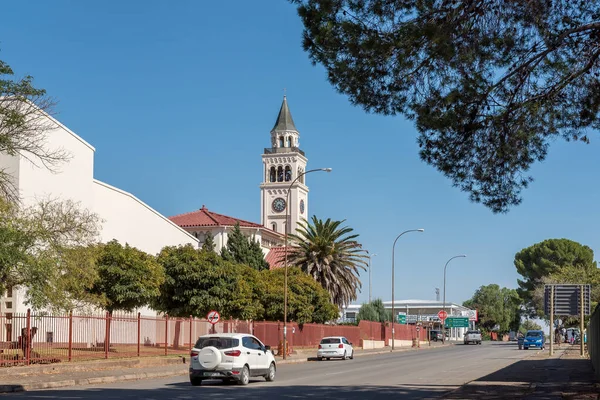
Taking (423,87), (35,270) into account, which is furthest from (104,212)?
(423,87)

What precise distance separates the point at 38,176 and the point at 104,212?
455 inches

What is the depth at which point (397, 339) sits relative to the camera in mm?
94938

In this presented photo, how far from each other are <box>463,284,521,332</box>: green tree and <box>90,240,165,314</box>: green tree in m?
122

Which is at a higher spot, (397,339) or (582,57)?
(582,57)

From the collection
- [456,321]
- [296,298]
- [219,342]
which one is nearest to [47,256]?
[219,342]

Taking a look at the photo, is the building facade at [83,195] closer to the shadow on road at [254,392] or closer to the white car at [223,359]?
the white car at [223,359]

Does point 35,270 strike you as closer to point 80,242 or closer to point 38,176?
point 80,242

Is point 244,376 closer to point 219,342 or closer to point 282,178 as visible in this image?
point 219,342

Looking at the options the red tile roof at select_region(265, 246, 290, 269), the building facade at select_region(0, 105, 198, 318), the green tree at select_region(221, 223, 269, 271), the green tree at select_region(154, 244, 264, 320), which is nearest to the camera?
the building facade at select_region(0, 105, 198, 318)

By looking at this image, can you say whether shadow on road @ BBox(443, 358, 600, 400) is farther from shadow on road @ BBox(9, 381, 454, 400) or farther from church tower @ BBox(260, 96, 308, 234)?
church tower @ BBox(260, 96, 308, 234)

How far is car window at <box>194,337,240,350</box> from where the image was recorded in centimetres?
2650

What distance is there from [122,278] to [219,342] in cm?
1433

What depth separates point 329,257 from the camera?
250 feet

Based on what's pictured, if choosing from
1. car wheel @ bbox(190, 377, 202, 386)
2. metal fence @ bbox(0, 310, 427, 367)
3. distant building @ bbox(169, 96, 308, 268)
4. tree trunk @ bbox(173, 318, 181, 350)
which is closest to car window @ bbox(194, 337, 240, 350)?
car wheel @ bbox(190, 377, 202, 386)
